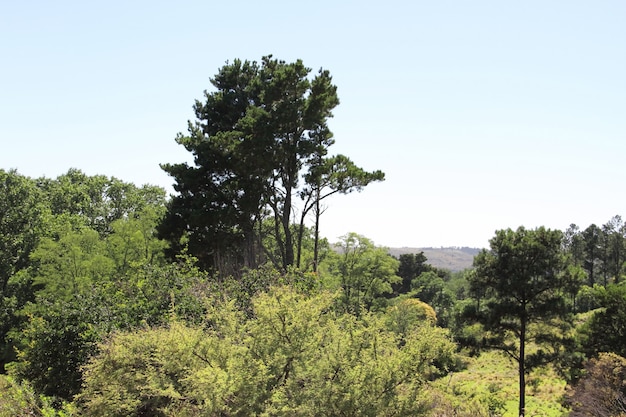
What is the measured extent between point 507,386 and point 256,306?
26773 mm

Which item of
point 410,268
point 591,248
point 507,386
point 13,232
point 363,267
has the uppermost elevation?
point 591,248

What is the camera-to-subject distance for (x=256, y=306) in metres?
7.21

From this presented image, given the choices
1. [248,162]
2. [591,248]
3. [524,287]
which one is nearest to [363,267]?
[524,287]

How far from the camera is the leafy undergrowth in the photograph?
68.4ft

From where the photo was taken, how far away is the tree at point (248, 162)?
1809cm

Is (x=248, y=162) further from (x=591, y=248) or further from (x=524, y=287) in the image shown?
(x=591, y=248)

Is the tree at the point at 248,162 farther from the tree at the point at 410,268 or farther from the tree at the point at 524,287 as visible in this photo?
the tree at the point at 410,268

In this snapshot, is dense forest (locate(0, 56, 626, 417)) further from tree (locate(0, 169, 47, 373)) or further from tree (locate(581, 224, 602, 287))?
tree (locate(581, 224, 602, 287))

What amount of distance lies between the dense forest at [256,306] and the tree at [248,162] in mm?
88

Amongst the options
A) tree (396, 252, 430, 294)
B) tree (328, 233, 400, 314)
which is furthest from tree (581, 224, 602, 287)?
tree (328, 233, 400, 314)

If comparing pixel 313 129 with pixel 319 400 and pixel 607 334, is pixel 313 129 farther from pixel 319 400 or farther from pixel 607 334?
pixel 607 334

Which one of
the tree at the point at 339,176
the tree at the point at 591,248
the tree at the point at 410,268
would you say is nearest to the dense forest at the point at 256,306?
the tree at the point at 339,176

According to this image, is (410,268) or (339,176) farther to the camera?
(410,268)

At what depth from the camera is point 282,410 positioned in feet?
19.0
